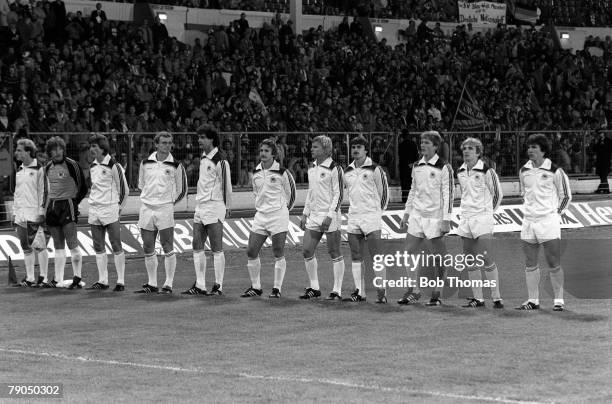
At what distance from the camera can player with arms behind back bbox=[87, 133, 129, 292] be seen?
1675cm

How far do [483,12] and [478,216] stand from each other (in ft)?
98.8

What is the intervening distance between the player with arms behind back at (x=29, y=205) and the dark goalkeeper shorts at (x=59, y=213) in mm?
279

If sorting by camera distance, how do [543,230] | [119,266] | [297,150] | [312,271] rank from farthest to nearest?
[297,150] < [119,266] < [312,271] < [543,230]

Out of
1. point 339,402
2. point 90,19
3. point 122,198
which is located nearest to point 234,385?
point 339,402

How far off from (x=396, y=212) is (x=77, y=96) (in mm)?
8087

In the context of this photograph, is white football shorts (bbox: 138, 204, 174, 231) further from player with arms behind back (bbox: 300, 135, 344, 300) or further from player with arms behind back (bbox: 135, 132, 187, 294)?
player with arms behind back (bbox: 300, 135, 344, 300)

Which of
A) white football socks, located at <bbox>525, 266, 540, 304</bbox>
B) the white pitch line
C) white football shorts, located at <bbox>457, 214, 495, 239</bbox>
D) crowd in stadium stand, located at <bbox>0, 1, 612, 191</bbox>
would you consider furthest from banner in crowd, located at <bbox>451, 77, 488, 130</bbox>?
the white pitch line

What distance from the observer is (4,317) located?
555 inches

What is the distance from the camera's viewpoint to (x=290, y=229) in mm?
23578

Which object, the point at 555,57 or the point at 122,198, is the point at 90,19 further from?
the point at 555,57

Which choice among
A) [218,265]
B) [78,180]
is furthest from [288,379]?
[78,180]

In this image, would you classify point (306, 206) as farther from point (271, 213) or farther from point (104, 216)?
point (104, 216)

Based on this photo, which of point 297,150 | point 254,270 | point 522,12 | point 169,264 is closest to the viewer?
point 254,270

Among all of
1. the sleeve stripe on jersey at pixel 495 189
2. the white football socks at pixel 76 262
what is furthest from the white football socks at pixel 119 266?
the sleeve stripe on jersey at pixel 495 189
